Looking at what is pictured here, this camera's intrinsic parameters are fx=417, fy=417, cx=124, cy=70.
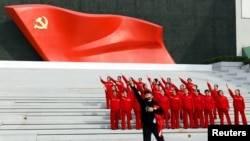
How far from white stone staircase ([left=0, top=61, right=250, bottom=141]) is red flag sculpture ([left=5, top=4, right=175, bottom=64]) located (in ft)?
3.18

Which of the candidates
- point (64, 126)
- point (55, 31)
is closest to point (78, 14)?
point (55, 31)

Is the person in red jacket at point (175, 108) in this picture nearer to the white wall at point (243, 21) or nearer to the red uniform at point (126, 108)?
the red uniform at point (126, 108)

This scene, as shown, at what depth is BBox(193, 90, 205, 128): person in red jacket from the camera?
8102 millimetres

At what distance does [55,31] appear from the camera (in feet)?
54.7

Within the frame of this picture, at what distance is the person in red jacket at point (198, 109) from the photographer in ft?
26.6

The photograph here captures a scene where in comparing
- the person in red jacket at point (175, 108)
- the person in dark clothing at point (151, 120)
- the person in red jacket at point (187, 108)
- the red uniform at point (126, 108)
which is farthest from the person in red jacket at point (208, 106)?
the person in dark clothing at point (151, 120)

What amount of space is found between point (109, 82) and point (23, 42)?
32.5ft

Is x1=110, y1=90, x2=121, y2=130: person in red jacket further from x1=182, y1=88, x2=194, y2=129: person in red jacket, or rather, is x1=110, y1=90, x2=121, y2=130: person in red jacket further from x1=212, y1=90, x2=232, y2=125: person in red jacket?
x1=212, y1=90, x2=232, y2=125: person in red jacket

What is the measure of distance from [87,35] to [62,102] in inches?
324

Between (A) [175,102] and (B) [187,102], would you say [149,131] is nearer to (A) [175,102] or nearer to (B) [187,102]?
(A) [175,102]

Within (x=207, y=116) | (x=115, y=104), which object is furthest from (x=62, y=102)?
(x=207, y=116)

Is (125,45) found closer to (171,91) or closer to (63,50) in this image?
(63,50)

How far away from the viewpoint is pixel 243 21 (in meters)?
20.9

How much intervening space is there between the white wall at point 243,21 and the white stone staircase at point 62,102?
547cm
